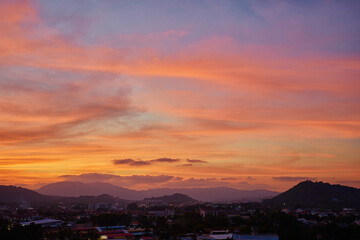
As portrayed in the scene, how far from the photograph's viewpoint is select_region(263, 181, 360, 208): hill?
6749 inches

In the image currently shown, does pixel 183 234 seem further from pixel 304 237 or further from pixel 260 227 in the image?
pixel 304 237

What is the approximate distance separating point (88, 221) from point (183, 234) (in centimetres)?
3168

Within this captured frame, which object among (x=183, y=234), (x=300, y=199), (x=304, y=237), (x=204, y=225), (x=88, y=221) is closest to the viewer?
(x=304, y=237)

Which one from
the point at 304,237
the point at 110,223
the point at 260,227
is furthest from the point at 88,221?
the point at 304,237

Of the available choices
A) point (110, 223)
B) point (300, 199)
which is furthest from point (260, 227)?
point (300, 199)

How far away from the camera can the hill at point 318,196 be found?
6749 inches

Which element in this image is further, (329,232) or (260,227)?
(260,227)

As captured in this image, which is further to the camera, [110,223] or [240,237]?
[110,223]

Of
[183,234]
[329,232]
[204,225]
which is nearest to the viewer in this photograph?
[329,232]

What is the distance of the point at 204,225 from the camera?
238 feet

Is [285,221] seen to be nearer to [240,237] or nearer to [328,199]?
[240,237]

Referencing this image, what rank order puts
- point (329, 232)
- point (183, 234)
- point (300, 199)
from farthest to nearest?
point (300, 199), point (183, 234), point (329, 232)

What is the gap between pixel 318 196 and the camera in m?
182

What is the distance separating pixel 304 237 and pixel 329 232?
19.2ft
